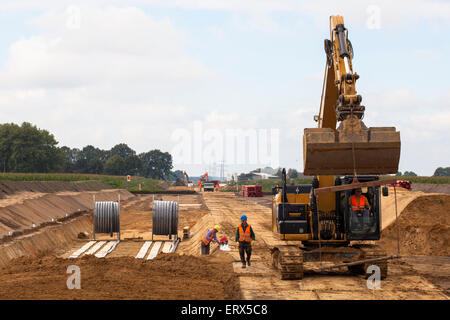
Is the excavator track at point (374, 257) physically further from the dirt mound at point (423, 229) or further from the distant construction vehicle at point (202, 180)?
the distant construction vehicle at point (202, 180)

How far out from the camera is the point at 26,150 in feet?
329

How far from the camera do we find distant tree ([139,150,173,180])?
18612cm

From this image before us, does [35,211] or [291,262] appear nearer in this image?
[291,262]

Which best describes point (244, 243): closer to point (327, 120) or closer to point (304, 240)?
point (304, 240)

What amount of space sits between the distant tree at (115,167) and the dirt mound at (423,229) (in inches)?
5052

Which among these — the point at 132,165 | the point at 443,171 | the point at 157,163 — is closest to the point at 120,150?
the point at 157,163

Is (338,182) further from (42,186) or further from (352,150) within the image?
(42,186)

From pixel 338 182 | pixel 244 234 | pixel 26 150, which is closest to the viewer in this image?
pixel 338 182

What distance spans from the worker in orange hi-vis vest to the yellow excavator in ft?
0.08

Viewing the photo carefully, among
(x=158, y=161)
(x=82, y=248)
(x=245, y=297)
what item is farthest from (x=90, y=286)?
(x=158, y=161)

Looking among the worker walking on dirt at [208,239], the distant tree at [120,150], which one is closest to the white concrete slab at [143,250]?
the worker walking on dirt at [208,239]

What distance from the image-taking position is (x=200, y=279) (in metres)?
13.9

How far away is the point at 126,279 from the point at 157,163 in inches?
6921
